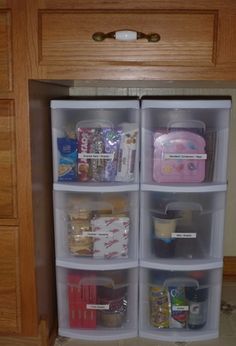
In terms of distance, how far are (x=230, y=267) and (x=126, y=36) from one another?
0.95 meters

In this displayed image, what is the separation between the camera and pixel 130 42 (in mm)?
809

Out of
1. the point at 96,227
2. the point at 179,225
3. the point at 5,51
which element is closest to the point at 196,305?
the point at 179,225

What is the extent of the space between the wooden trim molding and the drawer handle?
0.89 metres

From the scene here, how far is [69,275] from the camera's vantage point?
3.41 ft

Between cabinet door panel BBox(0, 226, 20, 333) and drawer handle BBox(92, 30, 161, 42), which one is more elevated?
drawer handle BBox(92, 30, 161, 42)

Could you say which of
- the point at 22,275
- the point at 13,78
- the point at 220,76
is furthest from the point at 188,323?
the point at 13,78

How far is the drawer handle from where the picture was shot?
2.62 feet

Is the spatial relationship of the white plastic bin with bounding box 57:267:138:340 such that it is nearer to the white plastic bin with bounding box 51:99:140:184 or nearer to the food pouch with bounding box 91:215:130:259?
the food pouch with bounding box 91:215:130:259

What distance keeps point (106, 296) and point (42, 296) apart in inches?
7.1

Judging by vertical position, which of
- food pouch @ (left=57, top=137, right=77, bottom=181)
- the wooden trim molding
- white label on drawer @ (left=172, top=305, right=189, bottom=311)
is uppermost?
food pouch @ (left=57, top=137, right=77, bottom=181)

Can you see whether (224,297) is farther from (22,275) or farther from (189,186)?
(22,275)

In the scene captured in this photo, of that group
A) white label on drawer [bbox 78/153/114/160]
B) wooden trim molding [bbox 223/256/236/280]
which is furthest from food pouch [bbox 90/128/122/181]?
wooden trim molding [bbox 223/256/236/280]

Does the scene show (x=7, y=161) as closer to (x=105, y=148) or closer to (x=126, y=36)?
(x=105, y=148)

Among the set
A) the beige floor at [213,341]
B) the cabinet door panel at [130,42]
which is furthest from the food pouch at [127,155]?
the beige floor at [213,341]
